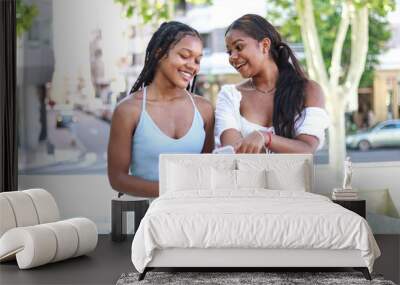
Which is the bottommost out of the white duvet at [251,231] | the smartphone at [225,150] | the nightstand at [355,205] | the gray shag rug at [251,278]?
the gray shag rug at [251,278]

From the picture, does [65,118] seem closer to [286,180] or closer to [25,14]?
[25,14]

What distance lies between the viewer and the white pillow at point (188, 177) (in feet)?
25.3

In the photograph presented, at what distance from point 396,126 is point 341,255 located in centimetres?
309

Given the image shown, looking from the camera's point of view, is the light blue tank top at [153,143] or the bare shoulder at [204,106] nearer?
the light blue tank top at [153,143]

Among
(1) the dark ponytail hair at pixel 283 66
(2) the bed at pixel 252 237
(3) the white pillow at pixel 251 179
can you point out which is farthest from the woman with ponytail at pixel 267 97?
(2) the bed at pixel 252 237

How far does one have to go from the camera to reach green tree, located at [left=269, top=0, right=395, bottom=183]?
8.55 m

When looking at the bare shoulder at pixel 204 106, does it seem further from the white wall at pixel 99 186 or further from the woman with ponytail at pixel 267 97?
the white wall at pixel 99 186

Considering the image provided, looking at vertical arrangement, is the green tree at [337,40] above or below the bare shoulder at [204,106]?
above

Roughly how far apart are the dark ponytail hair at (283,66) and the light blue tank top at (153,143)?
90cm

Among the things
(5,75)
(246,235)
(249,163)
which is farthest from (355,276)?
(5,75)

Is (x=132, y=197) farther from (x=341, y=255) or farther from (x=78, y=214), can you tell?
(x=341, y=255)

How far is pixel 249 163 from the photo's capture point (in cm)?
806

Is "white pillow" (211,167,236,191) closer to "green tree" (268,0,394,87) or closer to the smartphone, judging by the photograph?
the smartphone

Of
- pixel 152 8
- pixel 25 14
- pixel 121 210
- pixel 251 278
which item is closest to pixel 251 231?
pixel 251 278
